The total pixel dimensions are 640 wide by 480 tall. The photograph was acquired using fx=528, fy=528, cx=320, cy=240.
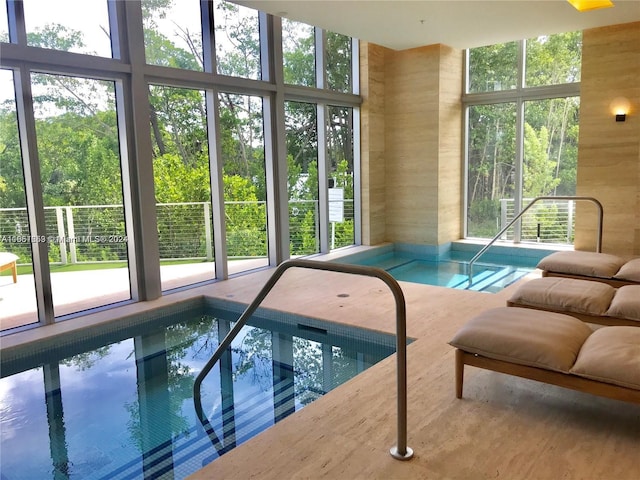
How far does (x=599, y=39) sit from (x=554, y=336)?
578 cm

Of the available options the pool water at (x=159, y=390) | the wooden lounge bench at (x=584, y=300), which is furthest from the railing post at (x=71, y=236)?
the wooden lounge bench at (x=584, y=300)

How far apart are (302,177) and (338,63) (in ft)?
6.24

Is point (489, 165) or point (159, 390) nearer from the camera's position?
point (159, 390)

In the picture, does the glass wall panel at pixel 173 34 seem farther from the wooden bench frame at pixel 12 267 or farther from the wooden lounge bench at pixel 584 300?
the wooden lounge bench at pixel 584 300

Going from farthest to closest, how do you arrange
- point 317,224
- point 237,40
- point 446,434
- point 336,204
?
point 336,204, point 317,224, point 237,40, point 446,434

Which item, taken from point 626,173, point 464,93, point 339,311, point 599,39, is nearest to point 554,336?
point 339,311

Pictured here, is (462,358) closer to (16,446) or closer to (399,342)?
(399,342)

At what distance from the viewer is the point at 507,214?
27.6 ft

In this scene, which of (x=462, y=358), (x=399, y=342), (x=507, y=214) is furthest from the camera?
(x=507, y=214)

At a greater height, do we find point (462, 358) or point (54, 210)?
point (54, 210)

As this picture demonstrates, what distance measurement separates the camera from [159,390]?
3.71m

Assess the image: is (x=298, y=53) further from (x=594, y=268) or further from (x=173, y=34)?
(x=594, y=268)

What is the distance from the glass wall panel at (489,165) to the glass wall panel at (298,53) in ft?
9.37

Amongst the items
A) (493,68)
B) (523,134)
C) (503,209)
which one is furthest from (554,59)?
(503,209)
